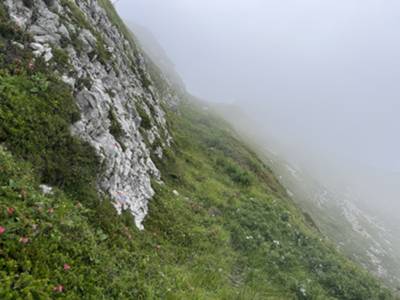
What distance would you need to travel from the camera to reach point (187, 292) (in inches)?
380

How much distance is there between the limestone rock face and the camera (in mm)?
11969

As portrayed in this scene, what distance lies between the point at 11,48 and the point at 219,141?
25.0 metres

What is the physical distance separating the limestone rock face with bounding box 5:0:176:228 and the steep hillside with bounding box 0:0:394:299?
68mm

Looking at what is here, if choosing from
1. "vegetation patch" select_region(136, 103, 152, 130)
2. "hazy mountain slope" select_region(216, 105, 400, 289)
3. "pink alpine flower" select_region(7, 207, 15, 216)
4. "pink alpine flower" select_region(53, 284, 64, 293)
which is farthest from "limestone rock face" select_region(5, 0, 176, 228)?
"hazy mountain slope" select_region(216, 105, 400, 289)

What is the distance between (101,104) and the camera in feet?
45.6

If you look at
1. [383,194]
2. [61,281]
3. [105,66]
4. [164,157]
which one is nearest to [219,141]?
[164,157]

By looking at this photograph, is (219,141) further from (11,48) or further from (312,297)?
(11,48)

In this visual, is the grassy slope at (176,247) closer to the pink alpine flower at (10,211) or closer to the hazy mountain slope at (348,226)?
the pink alpine flower at (10,211)

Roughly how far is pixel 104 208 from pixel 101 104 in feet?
18.2

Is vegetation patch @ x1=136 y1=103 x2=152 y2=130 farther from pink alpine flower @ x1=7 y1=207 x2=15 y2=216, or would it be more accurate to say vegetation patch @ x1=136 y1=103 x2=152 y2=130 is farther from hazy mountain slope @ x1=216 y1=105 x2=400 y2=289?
hazy mountain slope @ x1=216 y1=105 x2=400 y2=289

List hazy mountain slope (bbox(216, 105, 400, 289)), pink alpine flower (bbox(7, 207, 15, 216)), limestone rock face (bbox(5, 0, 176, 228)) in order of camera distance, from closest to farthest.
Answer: pink alpine flower (bbox(7, 207, 15, 216))
limestone rock face (bbox(5, 0, 176, 228))
hazy mountain slope (bbox(216, 105, 400, 289))

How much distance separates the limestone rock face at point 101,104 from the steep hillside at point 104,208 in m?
0.07

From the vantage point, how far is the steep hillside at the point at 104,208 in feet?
23.2

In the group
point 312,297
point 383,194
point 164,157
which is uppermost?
point 383,194
